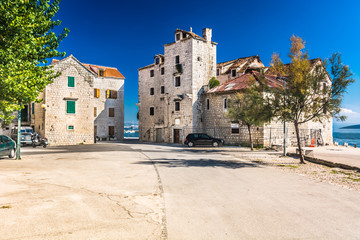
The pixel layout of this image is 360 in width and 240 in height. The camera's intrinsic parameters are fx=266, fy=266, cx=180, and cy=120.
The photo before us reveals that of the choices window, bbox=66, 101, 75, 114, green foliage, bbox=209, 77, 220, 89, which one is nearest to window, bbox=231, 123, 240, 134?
green foliage, bbox=209, 77, 220, 89

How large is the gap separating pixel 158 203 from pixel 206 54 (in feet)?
107

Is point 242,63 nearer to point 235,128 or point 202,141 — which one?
point 235,128

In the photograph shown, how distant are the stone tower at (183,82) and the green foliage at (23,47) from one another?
24106 mm

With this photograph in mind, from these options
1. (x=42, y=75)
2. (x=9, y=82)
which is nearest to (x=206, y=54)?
(x=42, y=75)

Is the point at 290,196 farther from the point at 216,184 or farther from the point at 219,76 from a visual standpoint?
the point at 219,76

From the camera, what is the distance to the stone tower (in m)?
36.2

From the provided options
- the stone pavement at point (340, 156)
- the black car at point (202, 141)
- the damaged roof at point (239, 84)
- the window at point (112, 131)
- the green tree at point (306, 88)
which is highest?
the damaged roof at point (239, 84)

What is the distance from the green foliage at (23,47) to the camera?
11.0 metres

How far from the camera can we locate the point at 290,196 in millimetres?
8281

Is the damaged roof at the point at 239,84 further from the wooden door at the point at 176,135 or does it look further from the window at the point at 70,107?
the window at the point at 70,107

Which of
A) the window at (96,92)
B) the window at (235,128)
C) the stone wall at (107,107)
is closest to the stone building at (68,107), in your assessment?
the window at (96,92)

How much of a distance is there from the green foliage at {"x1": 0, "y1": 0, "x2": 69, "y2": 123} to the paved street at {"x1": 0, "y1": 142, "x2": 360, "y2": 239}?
3.65m

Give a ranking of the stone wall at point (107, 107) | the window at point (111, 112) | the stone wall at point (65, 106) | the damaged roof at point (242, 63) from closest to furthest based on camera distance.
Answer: the stone wall at point (65, 106)
the damaged roof at point (242, 63)
the stone wall at point (107, 107)
the window at point (111, 112)

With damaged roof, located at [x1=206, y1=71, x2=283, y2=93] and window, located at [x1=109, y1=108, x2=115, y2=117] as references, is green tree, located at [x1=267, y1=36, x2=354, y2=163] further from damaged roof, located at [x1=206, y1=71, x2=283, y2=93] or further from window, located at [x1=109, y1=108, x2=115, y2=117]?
window, located at [x1=109, y1=108, x2=115, y2=117]
